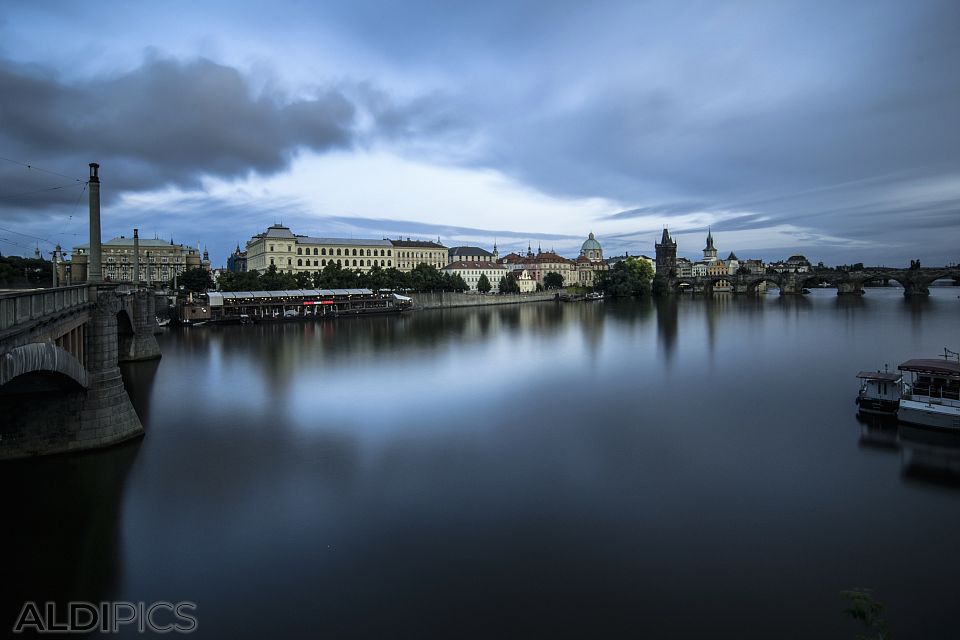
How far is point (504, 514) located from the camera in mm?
10562

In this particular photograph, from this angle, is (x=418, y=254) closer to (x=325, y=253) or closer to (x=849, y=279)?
(x=325, y=253)

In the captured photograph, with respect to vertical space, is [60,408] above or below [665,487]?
above

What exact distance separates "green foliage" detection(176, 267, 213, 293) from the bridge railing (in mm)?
61683

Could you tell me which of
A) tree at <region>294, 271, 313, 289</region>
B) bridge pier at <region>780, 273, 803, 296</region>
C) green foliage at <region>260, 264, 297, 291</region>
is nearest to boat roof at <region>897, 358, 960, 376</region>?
green foliage at <region>260, 264, 297, 291</region>

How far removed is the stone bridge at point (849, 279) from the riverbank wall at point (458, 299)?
41923 mm

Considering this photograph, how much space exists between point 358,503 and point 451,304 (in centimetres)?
6944

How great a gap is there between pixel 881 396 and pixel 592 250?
444ft

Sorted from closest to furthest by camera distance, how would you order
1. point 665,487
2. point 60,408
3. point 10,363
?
point 10,363
point 665,487
point 60,408

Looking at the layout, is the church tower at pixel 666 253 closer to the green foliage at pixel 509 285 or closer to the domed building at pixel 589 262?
the domed building at pixel 589 262

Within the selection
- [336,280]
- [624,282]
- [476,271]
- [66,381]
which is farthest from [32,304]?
[476,271]

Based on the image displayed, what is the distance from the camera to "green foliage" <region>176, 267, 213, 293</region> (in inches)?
2689

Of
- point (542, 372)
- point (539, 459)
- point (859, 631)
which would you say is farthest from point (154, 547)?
point (542, 372)

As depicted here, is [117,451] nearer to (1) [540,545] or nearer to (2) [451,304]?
(1) [540,545]

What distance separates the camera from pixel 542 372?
2750cm
